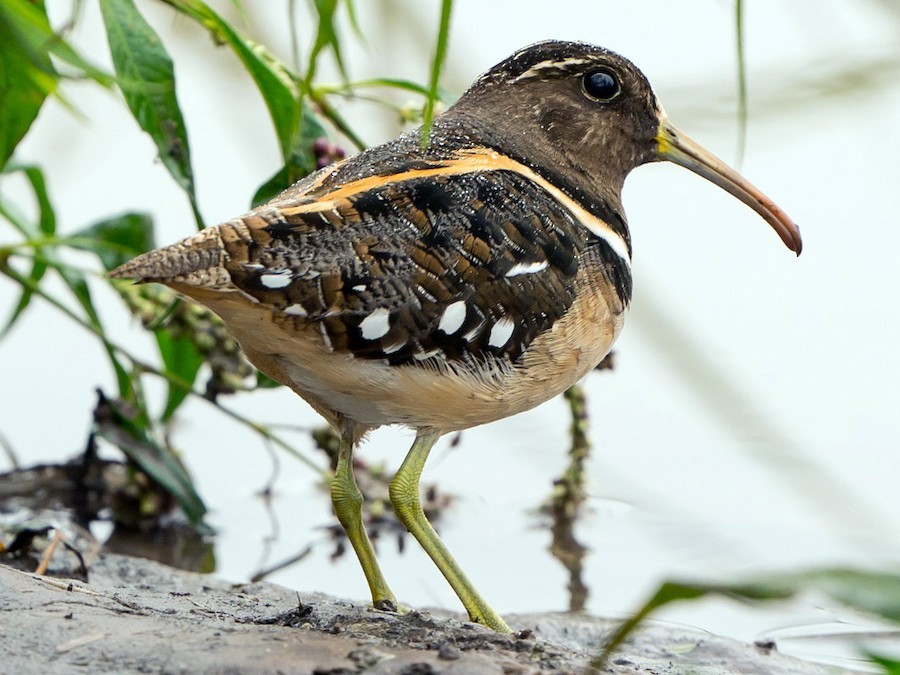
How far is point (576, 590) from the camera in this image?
4.83 m

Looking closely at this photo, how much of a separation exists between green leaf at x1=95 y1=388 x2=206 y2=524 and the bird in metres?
1.28

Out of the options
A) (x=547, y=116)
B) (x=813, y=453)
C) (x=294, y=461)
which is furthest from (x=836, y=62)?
(x=294, y=461)

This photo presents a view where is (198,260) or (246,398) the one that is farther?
(246,398)

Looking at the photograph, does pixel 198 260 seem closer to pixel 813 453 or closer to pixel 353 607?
pixel 353 607

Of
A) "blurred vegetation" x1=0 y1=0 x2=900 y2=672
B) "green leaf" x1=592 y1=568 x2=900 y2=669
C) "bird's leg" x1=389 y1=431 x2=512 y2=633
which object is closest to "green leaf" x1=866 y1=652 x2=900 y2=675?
"green leaf" x1=592 y1=568 x2=900 y2=669

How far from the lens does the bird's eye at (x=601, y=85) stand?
404cm

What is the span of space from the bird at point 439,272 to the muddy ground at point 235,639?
1.47 ft

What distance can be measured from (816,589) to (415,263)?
79.5 inches

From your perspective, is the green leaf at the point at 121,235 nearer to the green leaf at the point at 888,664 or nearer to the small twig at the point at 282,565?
the small twig at the point at 282,565

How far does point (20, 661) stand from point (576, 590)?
2597 millimetres

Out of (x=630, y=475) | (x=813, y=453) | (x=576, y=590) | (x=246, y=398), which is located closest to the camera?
(x=813, y=453)

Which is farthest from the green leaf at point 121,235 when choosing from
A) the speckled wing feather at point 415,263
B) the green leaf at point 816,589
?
the green leaf at point 816,589

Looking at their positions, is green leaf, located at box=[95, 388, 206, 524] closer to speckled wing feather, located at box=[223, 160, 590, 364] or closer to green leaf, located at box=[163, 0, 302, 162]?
green leaf, located at box=[163, 0, 302, 162]

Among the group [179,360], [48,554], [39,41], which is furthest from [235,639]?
[179,360]
